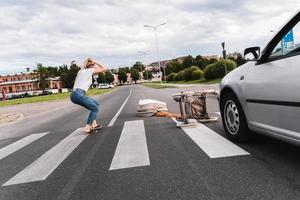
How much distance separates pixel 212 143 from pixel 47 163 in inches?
102

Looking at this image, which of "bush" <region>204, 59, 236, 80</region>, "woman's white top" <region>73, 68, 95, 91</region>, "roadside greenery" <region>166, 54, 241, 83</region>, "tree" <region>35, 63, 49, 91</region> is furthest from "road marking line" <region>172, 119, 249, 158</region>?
"tree" <region>35, 63, 49, 91</region>

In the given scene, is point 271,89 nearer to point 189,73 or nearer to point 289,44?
point 289,44

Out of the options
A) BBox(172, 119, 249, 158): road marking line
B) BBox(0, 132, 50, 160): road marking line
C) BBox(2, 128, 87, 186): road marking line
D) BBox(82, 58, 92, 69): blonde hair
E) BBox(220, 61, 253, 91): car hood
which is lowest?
BBox(0, 132, 50, 160): road marking line

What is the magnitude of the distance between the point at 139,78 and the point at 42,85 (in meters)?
86.7

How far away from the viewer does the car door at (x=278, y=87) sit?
12.0ft

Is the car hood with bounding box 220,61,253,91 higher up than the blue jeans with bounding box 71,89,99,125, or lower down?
higher up

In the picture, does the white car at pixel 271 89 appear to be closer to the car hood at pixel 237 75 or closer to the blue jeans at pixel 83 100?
the car hood at pixel 237 75

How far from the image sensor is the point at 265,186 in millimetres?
3441

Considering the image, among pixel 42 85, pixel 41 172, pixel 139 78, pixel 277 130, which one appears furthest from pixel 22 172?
pixel 139 78

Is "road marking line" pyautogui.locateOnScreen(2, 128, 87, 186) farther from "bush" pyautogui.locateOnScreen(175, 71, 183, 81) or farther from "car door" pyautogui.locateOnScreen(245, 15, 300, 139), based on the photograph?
"bush" pyautogui.locateOnScreen(175, 71, 183, 81)

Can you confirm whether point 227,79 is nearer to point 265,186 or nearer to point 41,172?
point 265,186

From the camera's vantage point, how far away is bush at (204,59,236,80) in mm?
41375

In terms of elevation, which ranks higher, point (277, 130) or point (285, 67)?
point (285, 67)

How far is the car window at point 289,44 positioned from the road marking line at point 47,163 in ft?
10.9
